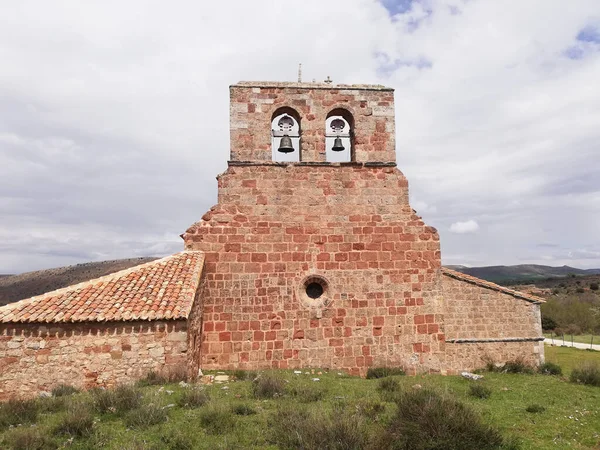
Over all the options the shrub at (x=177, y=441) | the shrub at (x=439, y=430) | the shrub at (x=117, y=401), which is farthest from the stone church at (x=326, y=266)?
the shrub at (x=439, y=430)

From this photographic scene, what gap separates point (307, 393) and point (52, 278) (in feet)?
168

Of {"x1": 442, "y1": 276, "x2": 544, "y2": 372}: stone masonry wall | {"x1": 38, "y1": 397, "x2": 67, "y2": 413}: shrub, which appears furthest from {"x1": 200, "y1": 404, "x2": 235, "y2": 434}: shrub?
{"x1": 442, "y1": 276, "x2": 544, "y2": 372}: stone masonry wall

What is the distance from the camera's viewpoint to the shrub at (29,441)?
464 cm

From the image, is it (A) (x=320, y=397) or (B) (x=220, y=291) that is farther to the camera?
(B) (x=220, y=291)

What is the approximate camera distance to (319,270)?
1021 centimetres

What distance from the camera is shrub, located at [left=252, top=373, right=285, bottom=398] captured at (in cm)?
697

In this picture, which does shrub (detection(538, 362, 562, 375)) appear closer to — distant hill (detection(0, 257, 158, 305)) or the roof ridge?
the roof ridge

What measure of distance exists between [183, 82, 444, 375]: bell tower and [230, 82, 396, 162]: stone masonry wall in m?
0.03

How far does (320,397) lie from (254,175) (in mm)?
5546

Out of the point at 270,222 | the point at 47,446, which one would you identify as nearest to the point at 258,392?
the point at 47,446

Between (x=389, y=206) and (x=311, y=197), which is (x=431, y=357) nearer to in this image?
(x=389, y=206)

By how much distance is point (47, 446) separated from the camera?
4695mm

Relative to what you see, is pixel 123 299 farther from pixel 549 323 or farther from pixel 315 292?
pixel 549 323

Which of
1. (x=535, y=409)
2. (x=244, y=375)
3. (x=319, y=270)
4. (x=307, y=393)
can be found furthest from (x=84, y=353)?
(x=535, y=409)
